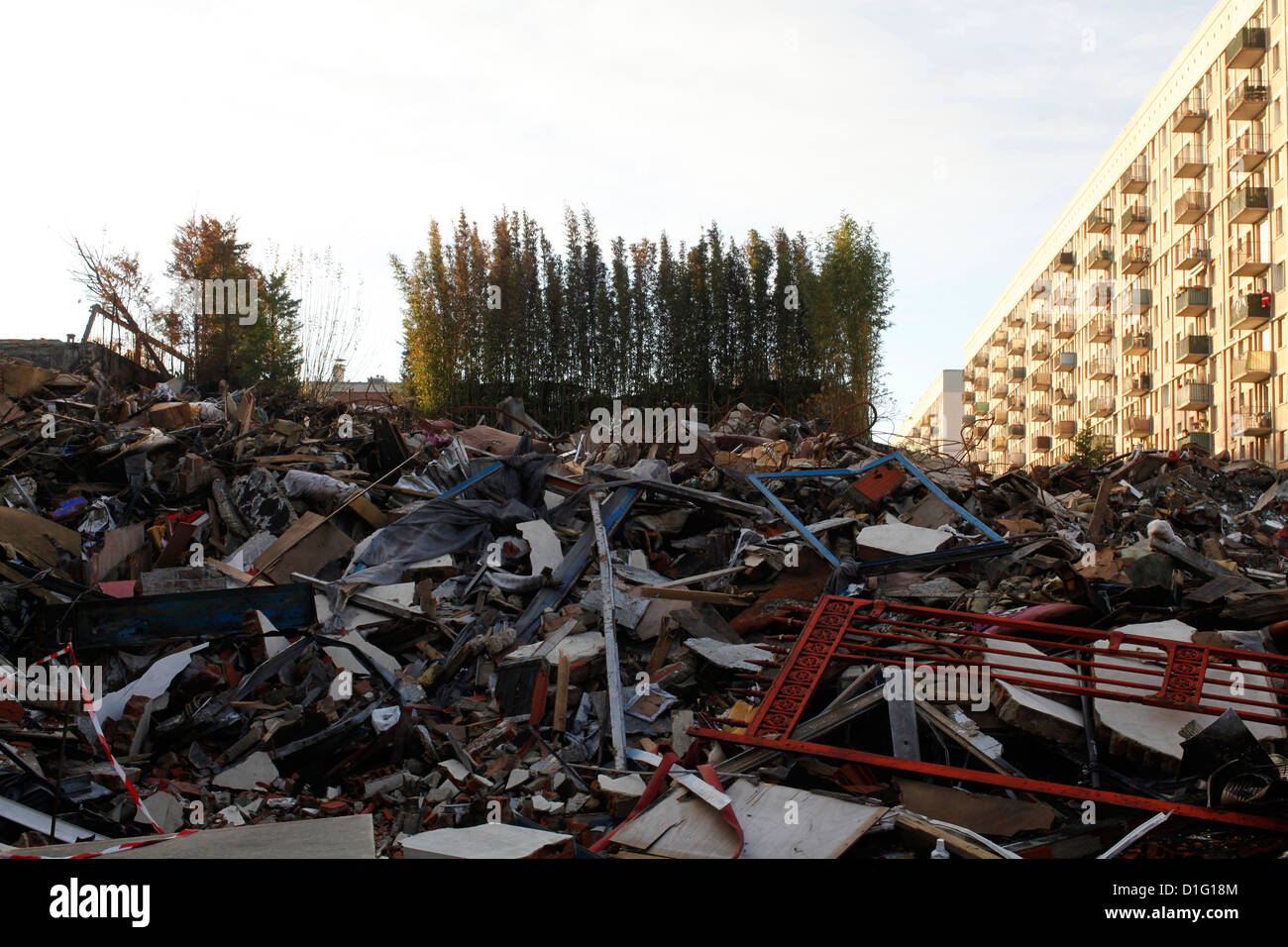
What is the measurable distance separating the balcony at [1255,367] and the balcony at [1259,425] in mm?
1278

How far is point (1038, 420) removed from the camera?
5569cm

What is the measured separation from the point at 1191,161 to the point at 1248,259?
6755 mm

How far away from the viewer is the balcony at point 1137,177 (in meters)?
41.9

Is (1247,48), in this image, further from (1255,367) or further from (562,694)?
(562,694)

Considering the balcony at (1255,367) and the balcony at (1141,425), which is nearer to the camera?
the balcony at (1255,367)

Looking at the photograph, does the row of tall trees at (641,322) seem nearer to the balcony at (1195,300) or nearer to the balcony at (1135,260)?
the balcony at (1195,300)

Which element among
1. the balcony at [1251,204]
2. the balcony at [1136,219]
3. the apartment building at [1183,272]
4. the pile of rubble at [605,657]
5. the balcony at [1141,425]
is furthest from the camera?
the balcony at [1136,219]

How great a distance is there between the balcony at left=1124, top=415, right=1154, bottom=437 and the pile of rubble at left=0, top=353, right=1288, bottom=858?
116 feet

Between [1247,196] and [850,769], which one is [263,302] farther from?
[1247,196]

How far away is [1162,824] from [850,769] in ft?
4.23

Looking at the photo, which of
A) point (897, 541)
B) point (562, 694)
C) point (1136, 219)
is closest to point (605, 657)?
point (562, 694)

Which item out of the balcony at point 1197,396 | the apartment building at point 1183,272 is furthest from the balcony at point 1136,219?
the balcony at point 1197,396

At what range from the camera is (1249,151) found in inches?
1278
